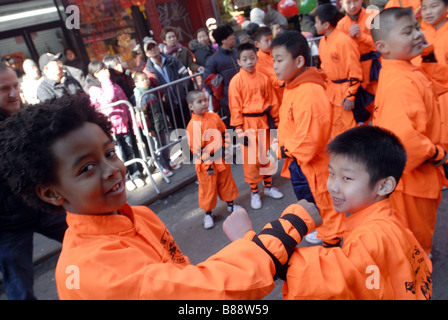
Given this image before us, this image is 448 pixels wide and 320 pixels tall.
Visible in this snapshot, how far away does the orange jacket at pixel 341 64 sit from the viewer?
159 inches

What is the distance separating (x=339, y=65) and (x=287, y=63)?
72.1 inches

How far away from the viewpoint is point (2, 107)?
225 centimetres

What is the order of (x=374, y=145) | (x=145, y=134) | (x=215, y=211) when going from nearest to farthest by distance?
(x=374, y=145)
(x=215, y=211)
(x=145, y=134)

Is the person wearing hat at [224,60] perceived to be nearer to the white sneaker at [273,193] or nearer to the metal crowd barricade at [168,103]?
the metal crowd barricade at [168,103]

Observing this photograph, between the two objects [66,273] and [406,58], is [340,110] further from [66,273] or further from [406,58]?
[66,273]

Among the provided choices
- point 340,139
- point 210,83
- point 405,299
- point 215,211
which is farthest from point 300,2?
point 405,299

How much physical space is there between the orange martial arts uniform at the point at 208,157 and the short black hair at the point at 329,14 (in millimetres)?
2103

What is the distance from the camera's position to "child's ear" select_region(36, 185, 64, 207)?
1188 mm

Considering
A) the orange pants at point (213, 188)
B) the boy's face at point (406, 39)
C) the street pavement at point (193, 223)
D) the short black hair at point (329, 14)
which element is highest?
the short black hair at point (329, 14)

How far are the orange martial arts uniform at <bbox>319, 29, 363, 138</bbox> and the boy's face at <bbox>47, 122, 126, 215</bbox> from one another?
3624 mm

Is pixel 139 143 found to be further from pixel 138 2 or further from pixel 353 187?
pixel 138 2

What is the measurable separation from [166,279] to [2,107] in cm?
200

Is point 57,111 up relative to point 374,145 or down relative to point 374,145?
up

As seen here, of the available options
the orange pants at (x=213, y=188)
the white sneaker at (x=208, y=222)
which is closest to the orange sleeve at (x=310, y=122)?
the orange pants at (x=213, y=188)
